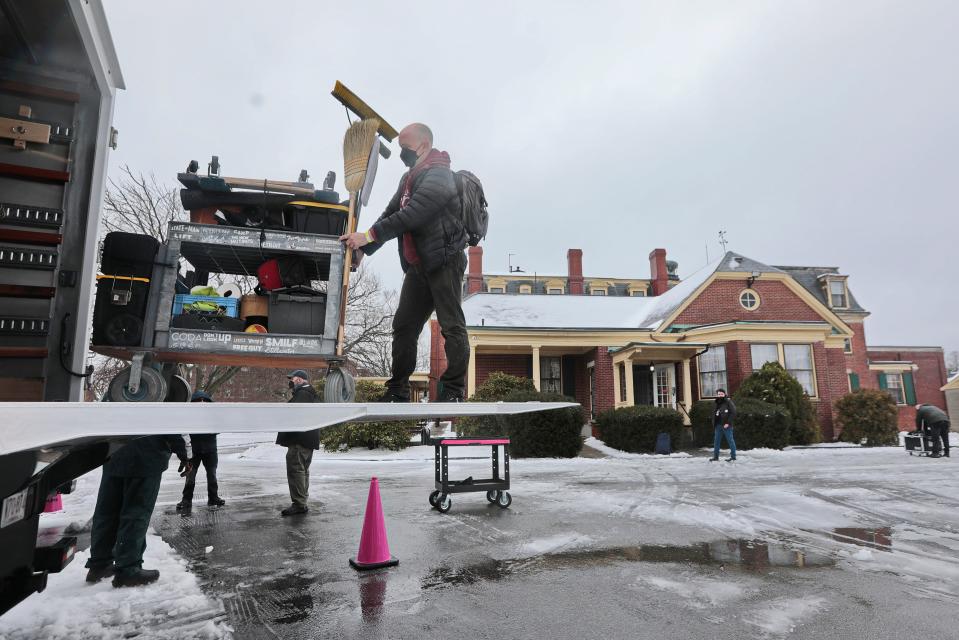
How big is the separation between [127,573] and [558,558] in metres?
3.21

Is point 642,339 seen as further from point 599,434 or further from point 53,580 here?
point 53,580

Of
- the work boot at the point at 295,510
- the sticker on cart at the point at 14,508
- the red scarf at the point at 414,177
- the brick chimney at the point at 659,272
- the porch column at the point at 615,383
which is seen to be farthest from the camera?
the brick chimney at the point at 659,272

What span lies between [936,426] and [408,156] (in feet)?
49.2

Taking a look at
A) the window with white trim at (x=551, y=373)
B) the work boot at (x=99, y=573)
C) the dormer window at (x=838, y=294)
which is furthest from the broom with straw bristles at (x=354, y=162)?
the dormer window at (x=838, y=294)

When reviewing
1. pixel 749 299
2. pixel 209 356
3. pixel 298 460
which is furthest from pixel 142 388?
pixel 749 299

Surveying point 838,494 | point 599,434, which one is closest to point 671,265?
point 599,434

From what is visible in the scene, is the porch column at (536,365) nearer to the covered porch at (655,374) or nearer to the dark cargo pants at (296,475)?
the covered porch at (655,374)

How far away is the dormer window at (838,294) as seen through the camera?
28.1 m

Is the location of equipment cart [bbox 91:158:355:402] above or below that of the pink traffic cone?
above

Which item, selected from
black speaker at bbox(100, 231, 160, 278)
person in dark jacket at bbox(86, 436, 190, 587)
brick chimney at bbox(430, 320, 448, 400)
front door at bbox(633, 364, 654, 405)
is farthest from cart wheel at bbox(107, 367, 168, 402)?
front door at bbox(633, 364, 654, 405)

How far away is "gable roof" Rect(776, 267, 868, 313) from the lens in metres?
28.1

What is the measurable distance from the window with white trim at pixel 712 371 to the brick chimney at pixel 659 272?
1054 cm

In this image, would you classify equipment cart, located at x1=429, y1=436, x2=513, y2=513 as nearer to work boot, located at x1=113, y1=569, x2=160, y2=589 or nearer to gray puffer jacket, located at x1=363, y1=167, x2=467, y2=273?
work boot, located at x1=113, y1=569, x2=160, y2=589

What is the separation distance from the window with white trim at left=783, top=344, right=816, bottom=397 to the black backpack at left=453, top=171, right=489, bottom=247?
58.5ft
